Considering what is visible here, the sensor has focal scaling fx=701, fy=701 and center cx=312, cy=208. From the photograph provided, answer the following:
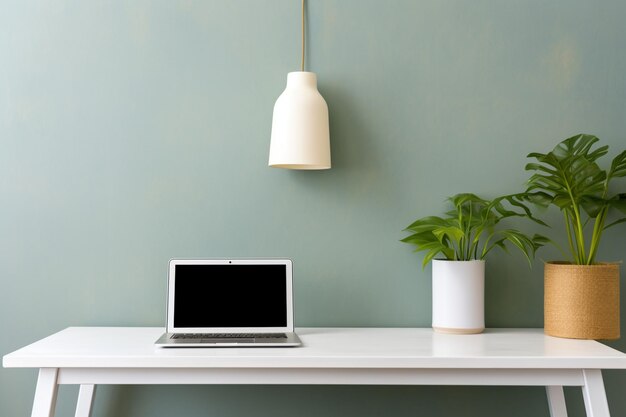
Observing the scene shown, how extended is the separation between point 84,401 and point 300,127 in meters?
0.87

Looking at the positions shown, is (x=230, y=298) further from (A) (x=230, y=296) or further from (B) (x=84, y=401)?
(B) (x=84, y=401)

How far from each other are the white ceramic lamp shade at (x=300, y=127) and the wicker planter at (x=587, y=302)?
65 cm

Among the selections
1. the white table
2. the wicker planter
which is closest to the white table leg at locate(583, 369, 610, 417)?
the white table

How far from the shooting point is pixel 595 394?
142cm

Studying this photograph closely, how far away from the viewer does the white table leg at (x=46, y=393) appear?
1.41 meters

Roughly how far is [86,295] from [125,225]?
209mm

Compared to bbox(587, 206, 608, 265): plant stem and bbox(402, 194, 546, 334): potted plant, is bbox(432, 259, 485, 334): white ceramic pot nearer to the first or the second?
bbox(402, 194, 546, 334): potted plant

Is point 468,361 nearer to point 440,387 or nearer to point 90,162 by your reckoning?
point 440,387

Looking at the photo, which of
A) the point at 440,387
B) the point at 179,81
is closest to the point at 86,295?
the point at 179,81

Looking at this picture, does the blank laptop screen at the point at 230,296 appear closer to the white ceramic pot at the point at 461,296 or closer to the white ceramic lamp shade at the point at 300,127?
the white ceramic lamp shade at the point at 300,127

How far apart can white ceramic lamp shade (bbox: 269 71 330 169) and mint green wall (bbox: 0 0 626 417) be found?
94mm

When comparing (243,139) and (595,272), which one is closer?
(595,272)

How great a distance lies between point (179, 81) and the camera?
6.04 ft

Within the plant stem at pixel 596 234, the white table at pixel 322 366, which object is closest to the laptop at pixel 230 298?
the white table at pixel 322 366
